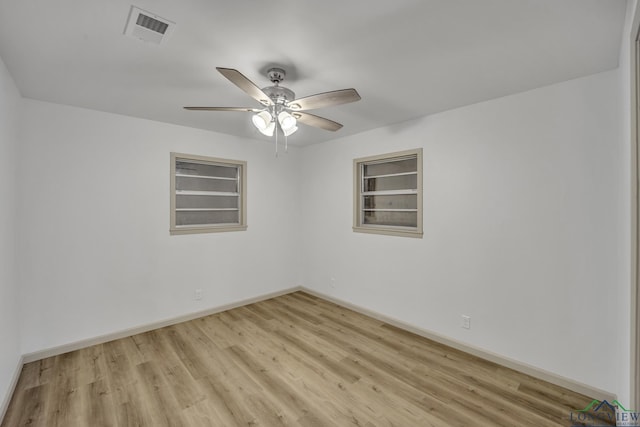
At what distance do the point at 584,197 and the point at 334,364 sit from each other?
8.29ft

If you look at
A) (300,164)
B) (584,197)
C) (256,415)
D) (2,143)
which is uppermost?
(300,164)

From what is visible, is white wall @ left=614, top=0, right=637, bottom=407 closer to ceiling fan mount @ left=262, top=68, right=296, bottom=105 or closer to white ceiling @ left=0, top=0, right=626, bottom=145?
white ceiling @ left=0, top=0, right=626, bottom=145

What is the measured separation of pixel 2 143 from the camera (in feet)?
7.02

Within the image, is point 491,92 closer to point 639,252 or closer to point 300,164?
point 639,252

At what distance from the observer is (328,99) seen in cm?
199

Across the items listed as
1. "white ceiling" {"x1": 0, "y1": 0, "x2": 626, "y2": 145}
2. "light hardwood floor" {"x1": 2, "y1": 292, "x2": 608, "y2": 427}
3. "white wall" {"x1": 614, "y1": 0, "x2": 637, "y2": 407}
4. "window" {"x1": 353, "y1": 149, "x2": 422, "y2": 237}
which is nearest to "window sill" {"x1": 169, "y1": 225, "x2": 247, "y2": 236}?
"light hardwood floor" {"x1": 2, "y1": 292, "x2": 608, "y2": 427}

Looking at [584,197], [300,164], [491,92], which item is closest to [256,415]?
[584,197]

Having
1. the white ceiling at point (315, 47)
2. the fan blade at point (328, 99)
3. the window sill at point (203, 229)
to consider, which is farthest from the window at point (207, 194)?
the fan blade at point (328, 99)

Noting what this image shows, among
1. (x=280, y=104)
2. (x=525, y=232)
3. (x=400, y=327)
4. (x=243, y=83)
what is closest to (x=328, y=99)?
(x=280, y=104)

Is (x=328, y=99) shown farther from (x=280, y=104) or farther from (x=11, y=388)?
(x=11, y=388)

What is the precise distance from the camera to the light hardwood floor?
80.6 inches

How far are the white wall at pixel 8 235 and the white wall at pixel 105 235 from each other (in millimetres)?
213

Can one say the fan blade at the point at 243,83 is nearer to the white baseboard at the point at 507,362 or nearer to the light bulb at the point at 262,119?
the light bulb at the point at 262,119

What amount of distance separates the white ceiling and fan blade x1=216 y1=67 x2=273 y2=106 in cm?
26
